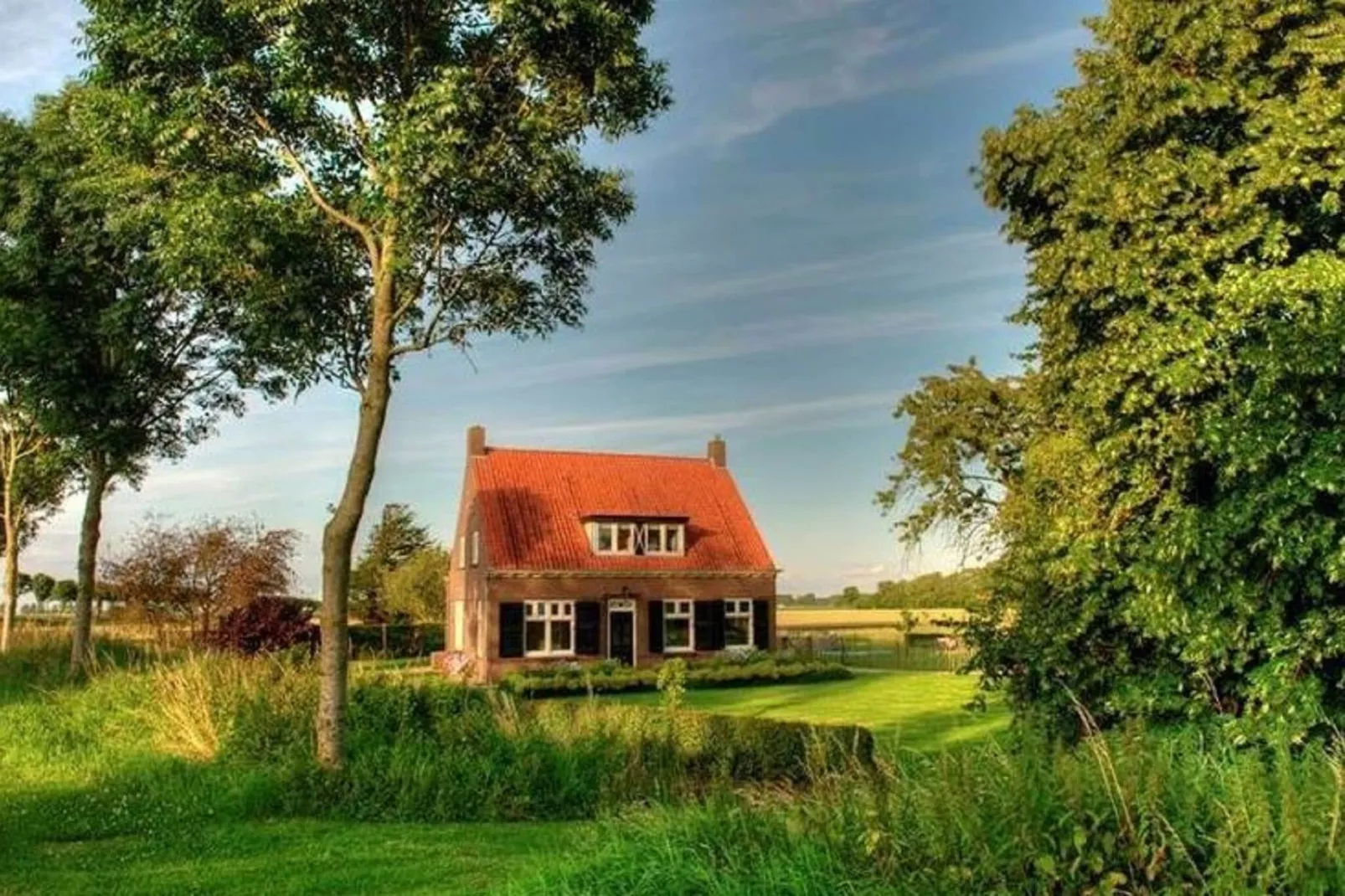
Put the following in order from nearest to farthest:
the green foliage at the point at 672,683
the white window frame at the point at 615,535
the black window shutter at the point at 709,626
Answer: the green foliage at the point at 672,683 → the white window frame at the point at 615,535 → the black window shutter at the point at 709,626

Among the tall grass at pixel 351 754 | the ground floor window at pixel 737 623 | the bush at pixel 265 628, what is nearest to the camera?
the tall grass at pixel 351 754

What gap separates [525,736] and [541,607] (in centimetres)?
2173

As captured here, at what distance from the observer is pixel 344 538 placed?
1141cm

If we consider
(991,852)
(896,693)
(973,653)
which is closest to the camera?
(991,852)

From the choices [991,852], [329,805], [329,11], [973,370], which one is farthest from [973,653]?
[973,370]

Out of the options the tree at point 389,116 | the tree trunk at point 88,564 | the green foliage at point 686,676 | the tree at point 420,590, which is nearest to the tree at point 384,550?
the tree at point 420,590

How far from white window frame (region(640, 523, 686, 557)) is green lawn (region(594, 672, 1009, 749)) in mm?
6662

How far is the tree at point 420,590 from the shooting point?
148 feet

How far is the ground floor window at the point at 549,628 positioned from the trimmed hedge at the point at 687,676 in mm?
1121

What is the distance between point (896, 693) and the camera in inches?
1027

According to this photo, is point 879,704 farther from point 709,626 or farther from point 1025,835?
point 1025,835

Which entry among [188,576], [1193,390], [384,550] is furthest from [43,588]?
[1193,390]

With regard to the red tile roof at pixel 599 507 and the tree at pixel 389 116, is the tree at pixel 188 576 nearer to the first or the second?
the red tile roof at pixel 599 507

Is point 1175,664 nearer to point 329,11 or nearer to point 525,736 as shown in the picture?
point 525,736
